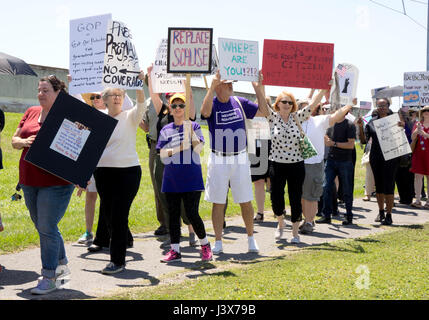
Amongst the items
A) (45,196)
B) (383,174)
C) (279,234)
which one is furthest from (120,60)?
(383,174)

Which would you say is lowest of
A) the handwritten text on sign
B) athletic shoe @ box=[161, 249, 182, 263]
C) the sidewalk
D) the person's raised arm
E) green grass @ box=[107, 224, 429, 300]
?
the sidewalk

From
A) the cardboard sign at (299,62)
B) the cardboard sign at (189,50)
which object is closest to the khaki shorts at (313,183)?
the cardboard sign at (299,62)

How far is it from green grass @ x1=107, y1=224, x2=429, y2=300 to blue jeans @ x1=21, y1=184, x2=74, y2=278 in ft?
2.74

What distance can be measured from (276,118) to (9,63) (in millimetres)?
4232

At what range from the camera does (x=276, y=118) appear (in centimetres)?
861

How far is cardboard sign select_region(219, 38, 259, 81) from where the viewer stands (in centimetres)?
745

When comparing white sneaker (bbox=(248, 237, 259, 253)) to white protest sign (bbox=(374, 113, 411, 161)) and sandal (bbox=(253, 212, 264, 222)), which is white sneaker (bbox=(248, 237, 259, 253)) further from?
white protest sign (bbox=(374, 113, 411, 161))

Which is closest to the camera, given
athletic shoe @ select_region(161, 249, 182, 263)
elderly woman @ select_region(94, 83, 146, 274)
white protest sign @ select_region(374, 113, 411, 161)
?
elderly woman @ select_region(94, 83, 146, 274)

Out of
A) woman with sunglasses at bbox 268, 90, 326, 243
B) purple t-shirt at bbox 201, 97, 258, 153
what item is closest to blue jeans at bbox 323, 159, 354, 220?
woman with sunglasses at bbox 268, 90, 326, 243

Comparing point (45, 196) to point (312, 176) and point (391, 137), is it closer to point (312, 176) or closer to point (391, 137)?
point (312, 176)

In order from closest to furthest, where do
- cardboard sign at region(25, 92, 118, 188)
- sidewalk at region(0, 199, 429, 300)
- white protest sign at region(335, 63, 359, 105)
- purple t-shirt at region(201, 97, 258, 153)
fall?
cardboard sign at region(25, 92, 118, 188) → sidewalk at region(0, 199, 429, 300) → purple t-shirt at region(201, 97, 258, 153) → white protest sign at region(335, 63, 359, 105)

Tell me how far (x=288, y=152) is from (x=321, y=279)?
2926mm

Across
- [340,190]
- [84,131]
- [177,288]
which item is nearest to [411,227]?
[340,190]

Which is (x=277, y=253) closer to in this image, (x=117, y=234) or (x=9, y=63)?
(x=117, y=234)
